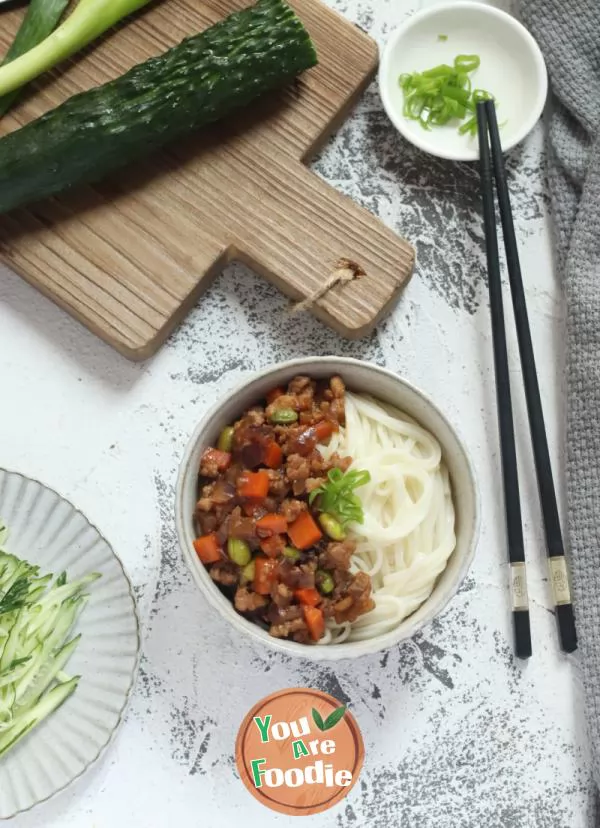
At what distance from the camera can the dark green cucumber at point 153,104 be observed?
184cm

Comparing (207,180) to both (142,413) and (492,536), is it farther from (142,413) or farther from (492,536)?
(492,536)

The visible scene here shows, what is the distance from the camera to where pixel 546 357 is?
2068 millimetres

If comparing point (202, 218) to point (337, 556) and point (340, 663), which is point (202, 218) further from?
point (340, 663)

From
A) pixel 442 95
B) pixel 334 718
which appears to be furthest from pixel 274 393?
pixel 442 95

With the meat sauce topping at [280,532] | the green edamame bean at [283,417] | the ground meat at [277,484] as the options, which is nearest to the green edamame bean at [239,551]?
the meat sauce topping at [280,532]

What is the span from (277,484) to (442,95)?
1.01 metres

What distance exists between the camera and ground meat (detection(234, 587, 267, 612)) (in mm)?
1642

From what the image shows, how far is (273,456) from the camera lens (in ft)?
5.52

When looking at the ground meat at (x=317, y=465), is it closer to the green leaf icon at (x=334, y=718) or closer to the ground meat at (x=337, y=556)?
the ground meat at (x=337, y=556)

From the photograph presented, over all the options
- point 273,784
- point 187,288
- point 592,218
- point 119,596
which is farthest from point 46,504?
point 592,218

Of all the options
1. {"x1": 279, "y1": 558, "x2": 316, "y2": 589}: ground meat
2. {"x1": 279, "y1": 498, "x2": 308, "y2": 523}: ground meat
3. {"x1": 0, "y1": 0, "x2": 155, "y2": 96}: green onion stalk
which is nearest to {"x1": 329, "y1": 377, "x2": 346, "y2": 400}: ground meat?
{"x1": 279, "y1": 498, "x2": 308, "y2": 523}: ground meat

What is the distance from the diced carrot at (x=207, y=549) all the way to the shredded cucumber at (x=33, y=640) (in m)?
0.29

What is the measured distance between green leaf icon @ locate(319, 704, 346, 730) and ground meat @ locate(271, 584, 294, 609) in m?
0.42

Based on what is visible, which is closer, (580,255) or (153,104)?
(153,104)
